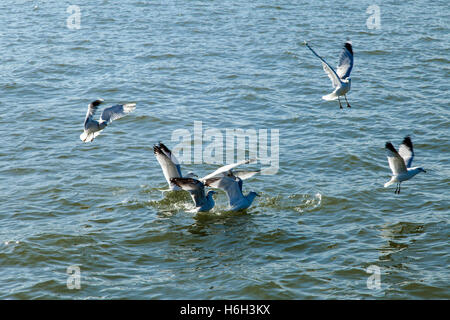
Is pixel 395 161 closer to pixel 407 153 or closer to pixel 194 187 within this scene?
pixel 407 153

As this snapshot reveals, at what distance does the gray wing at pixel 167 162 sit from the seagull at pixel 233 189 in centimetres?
101

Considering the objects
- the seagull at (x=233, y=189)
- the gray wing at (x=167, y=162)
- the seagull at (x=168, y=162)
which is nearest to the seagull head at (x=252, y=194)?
the seagull at (x=233, y=189)

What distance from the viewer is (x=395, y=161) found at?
12.7m

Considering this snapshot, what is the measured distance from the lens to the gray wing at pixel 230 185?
13148 millimetres

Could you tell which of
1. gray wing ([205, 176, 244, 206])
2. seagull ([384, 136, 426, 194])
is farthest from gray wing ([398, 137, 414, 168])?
gray wing ([205, 176, 244, 206])

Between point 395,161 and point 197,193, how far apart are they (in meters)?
3.94

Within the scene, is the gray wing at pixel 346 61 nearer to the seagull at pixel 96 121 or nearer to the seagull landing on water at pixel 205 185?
the seagull landing on water at pixel 205 185

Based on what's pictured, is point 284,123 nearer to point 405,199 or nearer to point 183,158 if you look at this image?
point 183,158

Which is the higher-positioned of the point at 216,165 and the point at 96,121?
the point at 96,121

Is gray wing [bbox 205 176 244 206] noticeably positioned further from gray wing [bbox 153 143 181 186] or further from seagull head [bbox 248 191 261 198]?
gray wing [bbox 153 143 181 186]

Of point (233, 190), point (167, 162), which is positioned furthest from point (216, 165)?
point (233, 190)

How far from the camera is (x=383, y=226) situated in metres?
13.1

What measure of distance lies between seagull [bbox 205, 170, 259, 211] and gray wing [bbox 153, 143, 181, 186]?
1008mm
